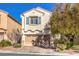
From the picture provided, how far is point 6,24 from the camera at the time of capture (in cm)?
1844

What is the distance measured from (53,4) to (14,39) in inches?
34.0

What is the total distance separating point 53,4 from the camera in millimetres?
18375

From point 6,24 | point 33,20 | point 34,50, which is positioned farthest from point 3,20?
point 34,50

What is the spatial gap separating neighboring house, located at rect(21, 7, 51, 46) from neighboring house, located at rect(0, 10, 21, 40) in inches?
5.6

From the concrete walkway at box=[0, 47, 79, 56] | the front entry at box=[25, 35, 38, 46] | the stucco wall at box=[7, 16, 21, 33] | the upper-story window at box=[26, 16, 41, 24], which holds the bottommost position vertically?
the concrete walkway at box=[0, 47, 79, 56]

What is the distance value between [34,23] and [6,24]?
0.46 metres

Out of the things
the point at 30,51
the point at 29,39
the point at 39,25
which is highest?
the point at 39,25

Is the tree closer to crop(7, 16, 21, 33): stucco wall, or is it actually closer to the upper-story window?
the upper-story window

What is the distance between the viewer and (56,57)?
1836cm

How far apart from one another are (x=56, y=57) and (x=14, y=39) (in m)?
0.76

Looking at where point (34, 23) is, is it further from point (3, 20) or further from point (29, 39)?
point (3, 20)

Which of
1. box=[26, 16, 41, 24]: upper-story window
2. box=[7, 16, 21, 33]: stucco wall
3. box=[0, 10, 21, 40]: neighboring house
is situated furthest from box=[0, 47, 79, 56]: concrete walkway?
box=[26, 16, 41, 24]: upper-story window

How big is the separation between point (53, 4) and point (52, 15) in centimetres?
18

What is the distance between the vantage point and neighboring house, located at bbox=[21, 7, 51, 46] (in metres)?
18.4
